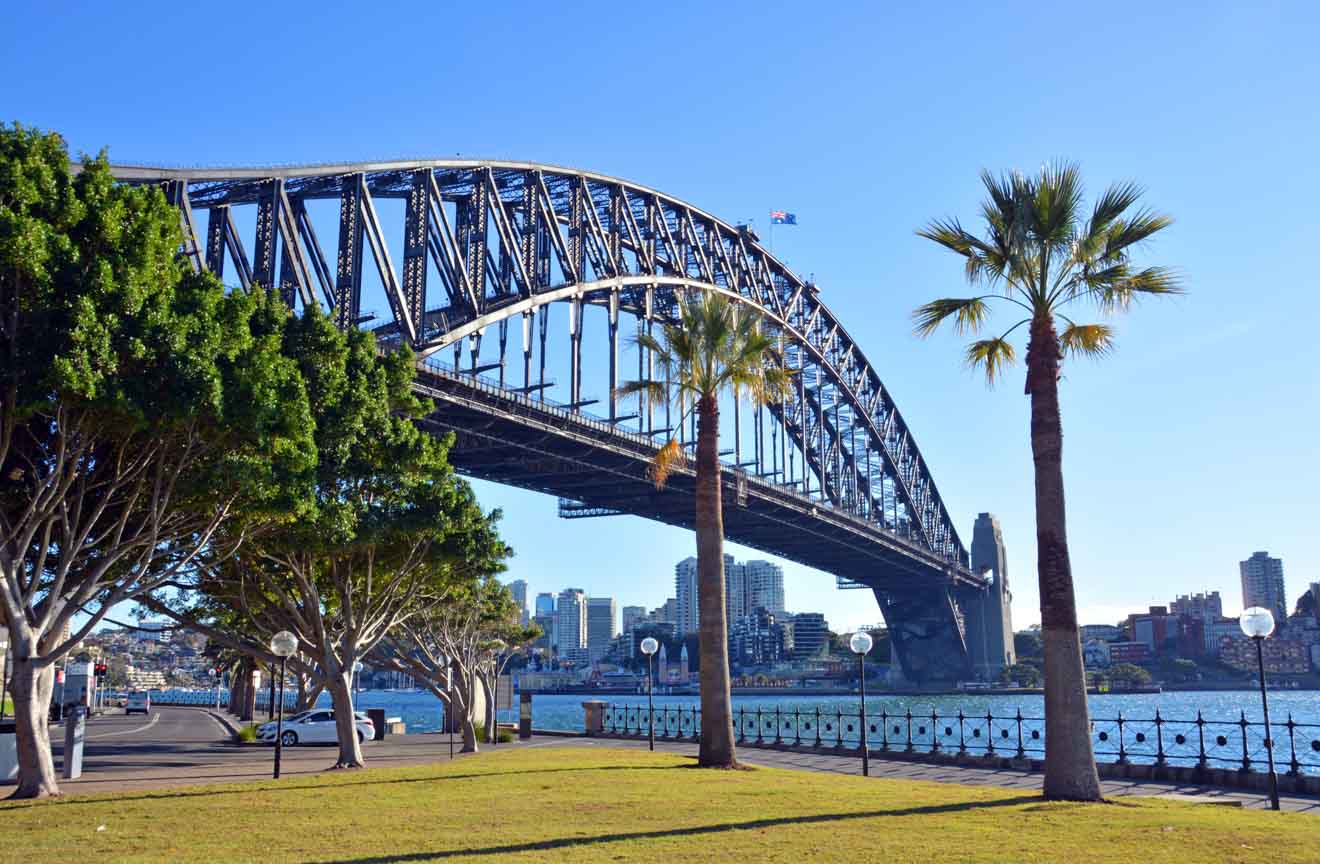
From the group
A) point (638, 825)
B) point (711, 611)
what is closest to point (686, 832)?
point (638, 825)

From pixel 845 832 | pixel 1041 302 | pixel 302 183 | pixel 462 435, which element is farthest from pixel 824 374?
pixel 845 832

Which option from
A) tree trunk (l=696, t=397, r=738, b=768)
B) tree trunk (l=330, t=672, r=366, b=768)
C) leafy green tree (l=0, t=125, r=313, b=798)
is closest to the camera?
leafy green tree (l=0, t=125, r=313, b=798)

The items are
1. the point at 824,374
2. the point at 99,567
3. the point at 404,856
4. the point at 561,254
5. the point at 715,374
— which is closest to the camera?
the point at 404,856

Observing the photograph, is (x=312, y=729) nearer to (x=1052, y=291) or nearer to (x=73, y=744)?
(x=73, y=744)

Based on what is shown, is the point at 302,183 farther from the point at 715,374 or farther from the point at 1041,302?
the point at 1041,302

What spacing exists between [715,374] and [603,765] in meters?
9.67

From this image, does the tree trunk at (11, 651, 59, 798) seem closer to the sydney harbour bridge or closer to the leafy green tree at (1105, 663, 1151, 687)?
the sydney harbour bridge

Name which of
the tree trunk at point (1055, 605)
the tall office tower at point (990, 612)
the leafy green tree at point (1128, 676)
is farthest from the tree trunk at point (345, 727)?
the leafy green tree at point (1128, 676)

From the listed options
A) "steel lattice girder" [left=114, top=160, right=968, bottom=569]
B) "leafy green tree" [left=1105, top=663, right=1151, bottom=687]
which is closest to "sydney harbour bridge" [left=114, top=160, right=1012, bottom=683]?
"steel lattice girder" [left=114, top=160, right=968, bottom=569]

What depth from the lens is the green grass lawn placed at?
12.9 meters

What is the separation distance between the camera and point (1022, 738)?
183 ft

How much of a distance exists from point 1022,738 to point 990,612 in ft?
300

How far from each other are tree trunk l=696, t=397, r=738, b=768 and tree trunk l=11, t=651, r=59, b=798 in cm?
1260

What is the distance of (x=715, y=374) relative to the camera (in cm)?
2919
